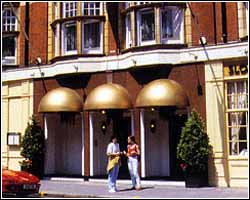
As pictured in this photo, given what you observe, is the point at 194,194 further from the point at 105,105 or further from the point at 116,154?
the point at 105,105

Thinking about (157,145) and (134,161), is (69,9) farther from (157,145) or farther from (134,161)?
(134,161)

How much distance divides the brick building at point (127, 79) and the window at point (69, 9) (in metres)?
0.04

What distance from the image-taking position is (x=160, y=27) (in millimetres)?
19672

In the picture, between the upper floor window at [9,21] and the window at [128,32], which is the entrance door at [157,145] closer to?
the window at [128,32]

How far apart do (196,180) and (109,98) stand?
4.75 m

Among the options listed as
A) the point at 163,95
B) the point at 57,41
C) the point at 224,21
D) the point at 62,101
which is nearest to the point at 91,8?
the point at 57,41

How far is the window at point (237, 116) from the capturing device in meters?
18.2

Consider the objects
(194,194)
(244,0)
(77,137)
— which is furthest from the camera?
(77,137)

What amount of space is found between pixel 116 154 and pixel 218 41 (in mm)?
5959

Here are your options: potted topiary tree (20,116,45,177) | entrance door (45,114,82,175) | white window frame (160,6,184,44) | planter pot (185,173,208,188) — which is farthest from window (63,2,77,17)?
planter pot (185,173,208,188)

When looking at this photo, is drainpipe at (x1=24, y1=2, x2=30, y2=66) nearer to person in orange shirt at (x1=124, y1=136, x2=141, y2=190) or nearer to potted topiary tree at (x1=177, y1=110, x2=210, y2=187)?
person in orange shirt at (x1=124, y1=136, x2=141, y2=190)

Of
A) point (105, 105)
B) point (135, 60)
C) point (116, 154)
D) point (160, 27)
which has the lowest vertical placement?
point (116, 154)

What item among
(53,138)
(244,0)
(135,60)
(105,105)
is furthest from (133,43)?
(53,138)

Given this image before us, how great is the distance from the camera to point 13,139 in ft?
77.2
